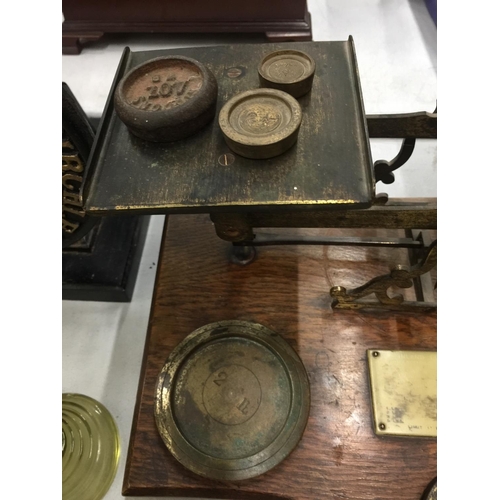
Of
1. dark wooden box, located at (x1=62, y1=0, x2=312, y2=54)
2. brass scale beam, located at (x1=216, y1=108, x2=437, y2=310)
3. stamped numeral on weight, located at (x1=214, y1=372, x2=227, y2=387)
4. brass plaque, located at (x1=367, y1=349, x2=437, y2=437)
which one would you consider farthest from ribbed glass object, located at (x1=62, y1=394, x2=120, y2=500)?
dark wooden box, located at (x1=62, y1=0, x2=312, y2=54)

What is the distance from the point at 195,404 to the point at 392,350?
62 cm

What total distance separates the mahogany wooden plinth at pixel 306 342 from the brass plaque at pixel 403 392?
30mm

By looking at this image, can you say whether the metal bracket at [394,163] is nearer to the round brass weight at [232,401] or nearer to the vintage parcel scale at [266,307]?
the vintage parcel scale at [266,307]

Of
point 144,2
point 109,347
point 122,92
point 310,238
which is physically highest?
point 122,92

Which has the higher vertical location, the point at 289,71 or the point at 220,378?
the point at 289,71

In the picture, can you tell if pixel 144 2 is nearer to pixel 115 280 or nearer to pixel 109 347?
pixel 115 280

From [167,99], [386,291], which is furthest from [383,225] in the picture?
[167,99]

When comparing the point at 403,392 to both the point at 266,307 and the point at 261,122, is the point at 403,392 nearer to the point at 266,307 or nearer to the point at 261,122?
the point at 266,307

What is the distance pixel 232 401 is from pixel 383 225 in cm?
66

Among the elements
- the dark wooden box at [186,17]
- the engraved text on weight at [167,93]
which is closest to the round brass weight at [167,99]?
the engraved text on weight at [167,93]

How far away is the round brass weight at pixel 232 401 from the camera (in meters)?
1.25

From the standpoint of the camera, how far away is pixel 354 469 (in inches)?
49.5

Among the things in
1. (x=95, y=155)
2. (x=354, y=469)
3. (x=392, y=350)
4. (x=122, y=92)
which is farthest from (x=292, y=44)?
(x=354, y=469)

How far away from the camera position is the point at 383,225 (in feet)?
3.94
